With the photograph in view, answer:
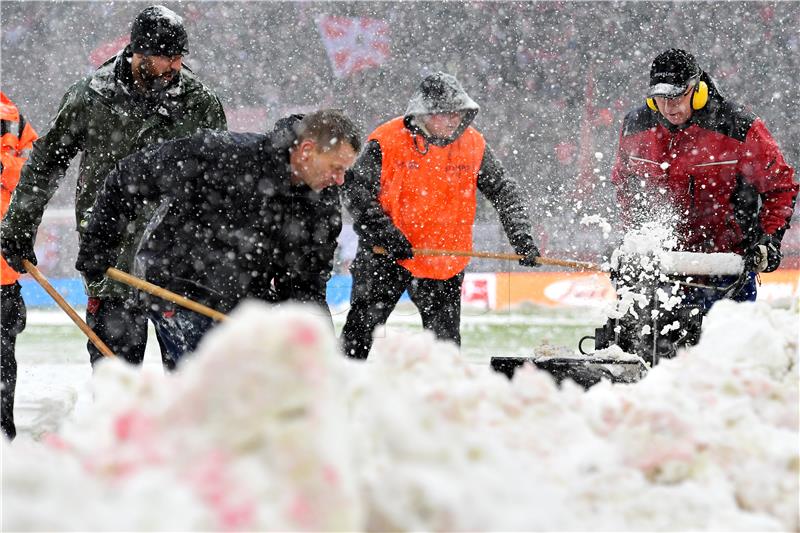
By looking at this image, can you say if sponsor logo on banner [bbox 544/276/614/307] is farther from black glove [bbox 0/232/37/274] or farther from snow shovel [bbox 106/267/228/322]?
snow shovel [bbox 106/267/228/322]

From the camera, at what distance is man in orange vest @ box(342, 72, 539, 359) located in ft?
15.9

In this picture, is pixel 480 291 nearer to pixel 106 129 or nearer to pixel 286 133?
pixel 106 129

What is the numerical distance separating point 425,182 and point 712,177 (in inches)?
52.0

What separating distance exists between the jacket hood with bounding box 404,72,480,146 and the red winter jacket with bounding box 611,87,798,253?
83 cm

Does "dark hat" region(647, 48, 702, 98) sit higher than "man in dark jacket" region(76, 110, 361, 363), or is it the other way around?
"dark hat" region(647, 48, 702, 98)

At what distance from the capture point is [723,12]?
11648mm

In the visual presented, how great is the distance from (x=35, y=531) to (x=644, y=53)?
38.1ft

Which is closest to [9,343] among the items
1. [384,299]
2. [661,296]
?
[384,299]

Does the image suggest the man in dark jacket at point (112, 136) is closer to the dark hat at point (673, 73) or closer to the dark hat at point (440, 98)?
the dark hat at point (440, 98)

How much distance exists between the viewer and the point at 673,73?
4555 millimetres

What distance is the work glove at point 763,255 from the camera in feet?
15.3

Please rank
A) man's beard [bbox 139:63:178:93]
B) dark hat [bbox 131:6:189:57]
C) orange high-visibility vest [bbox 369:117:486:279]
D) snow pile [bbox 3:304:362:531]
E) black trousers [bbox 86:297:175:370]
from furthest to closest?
orange high-visibility vest [bbox 369:117:486:279]
black trousers [bbox 86:297:175:370]
man's beard [bbox 139:63:178:93]
dark hat [bbox 131:6:189:57]
snow pile [bbox 3:304:362:531]

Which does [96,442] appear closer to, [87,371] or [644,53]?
[87,371]

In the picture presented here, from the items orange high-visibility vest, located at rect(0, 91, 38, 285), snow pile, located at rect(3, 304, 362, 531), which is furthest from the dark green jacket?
snow pile, located at rect(3, 304, 362, 531)
